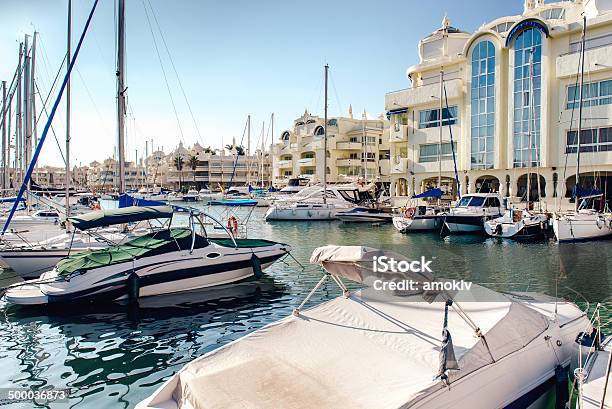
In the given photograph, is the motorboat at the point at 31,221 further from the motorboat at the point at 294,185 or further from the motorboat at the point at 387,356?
the motorboat at the point at 294,185

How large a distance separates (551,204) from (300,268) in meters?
28.5

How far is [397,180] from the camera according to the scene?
2037 inches

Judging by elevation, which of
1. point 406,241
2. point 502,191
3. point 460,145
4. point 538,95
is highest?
point 538,95

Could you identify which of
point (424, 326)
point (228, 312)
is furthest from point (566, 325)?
point (228, 312)

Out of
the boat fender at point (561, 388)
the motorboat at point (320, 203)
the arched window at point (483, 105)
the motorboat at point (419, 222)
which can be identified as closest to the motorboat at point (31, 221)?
the motorboat at point (320, 203)

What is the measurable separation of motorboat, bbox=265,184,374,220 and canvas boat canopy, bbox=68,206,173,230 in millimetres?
28351

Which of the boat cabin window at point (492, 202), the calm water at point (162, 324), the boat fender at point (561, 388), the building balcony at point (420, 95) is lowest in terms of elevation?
the calm water at point (162, 324)

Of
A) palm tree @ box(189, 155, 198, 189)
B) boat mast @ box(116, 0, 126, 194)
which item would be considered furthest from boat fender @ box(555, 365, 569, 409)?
palm tree @ box(189, 155, 198, 189)

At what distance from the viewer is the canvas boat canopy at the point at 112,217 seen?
1310 centimetres

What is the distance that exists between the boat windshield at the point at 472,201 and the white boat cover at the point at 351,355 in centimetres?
2732

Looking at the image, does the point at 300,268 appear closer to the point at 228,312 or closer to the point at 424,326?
the point at 228,312

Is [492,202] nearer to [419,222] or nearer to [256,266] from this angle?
[419,222]

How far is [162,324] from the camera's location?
11359 millimetres

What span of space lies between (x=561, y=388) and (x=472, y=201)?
28.3 metres
